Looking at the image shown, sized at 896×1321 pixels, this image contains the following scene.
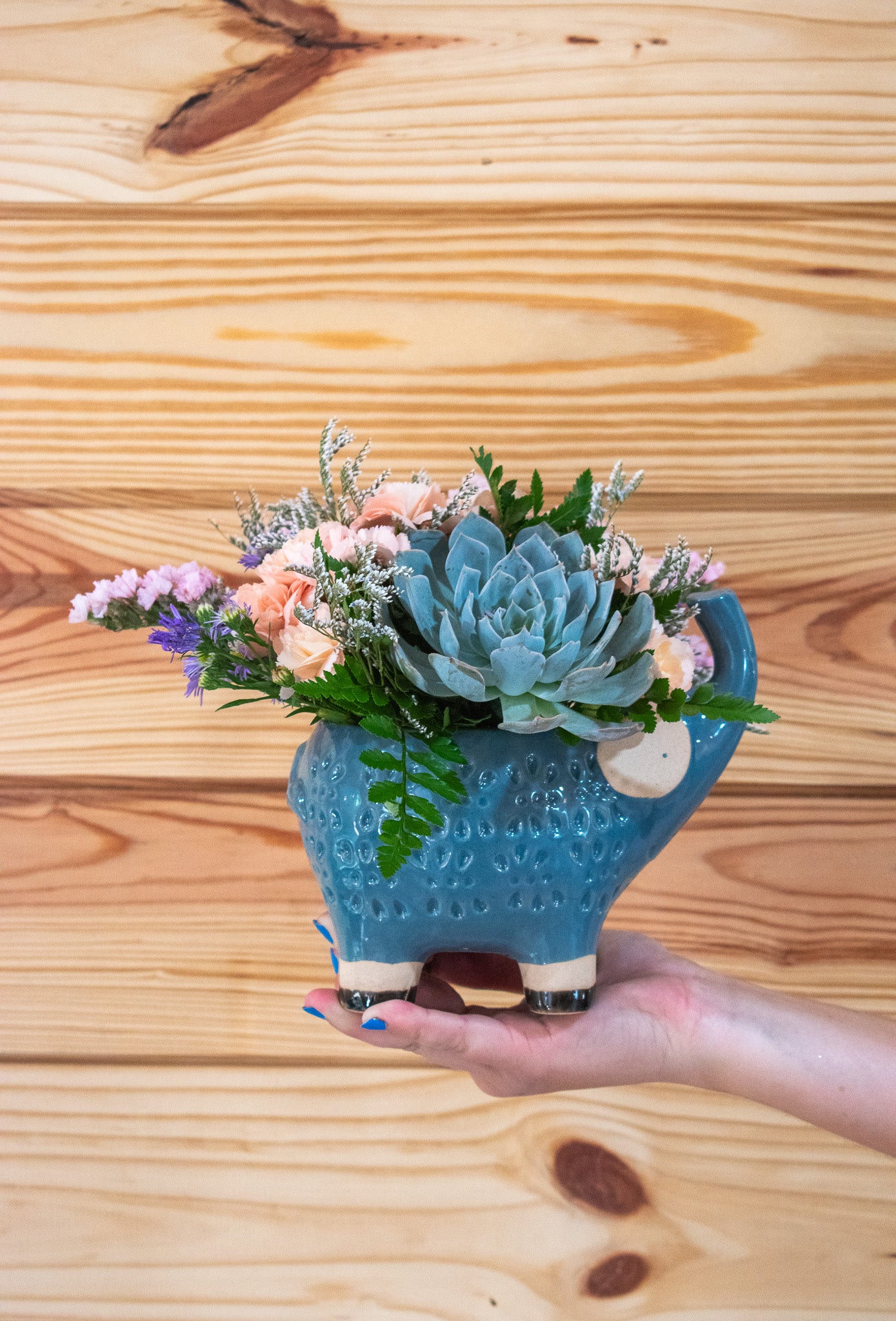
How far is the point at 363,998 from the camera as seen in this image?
426mm

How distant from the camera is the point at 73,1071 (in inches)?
28.0

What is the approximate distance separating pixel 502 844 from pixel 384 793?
7cm

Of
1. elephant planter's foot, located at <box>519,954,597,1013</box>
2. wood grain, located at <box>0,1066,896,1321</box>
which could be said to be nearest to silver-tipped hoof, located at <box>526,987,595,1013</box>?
elephant planter's foot, located at <box>519,954,597,1013</box>

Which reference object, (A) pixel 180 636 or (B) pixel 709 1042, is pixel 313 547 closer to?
(A) pixel 180 636

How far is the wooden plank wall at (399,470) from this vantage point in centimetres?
66

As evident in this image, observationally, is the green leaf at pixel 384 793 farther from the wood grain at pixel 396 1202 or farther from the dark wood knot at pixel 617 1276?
the dark wood knot at pixel 617 1276

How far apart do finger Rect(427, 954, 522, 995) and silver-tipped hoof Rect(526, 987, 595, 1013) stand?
0.14m

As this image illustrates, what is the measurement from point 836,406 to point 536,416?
220mm

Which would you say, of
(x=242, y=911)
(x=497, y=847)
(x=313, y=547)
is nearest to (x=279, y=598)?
(x=313, y=547)

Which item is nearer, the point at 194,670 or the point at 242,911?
the point at 194,670

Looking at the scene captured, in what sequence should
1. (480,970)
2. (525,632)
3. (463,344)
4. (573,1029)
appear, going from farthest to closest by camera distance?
1. (463,344)
2. (480,970)
3. (573,1029)
4. (525,632)

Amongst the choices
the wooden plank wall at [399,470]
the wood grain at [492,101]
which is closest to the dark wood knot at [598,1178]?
the wooden plank wall at [399,470]

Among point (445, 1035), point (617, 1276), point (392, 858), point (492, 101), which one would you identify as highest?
point (492, 101)

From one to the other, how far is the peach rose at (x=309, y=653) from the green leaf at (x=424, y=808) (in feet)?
0.21
